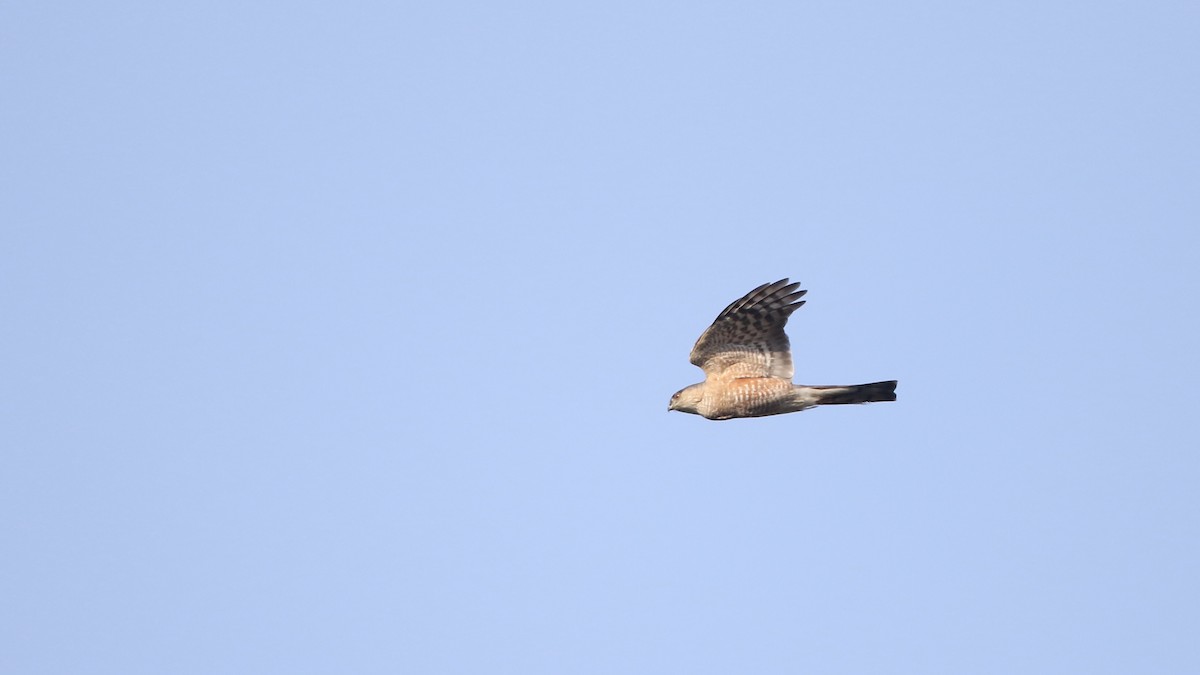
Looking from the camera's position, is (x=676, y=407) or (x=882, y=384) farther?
(x=676, y=407)

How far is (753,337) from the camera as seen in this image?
1602 cm

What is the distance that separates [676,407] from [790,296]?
2.43m

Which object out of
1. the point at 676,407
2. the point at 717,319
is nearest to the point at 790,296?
the point at 717,319

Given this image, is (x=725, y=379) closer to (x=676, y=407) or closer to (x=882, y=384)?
(x=676, y=407)

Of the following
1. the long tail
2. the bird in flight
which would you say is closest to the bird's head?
the bird in flight

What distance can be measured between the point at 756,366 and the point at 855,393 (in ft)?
Answer: 4.83

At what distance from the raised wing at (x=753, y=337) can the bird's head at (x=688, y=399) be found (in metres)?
0.31

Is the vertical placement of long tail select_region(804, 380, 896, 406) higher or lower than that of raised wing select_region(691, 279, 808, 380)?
lower

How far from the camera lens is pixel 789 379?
52.4 feet

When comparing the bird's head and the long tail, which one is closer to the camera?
the long tail

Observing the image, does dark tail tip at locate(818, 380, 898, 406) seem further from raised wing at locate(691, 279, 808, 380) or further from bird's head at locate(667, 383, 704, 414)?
bird's head at locate(667, 383, 704, 414)

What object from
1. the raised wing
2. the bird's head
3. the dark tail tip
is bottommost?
the dark tail tip

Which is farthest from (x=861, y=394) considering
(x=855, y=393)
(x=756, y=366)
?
(x=756, y=366)

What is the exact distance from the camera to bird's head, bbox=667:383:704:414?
1636cm
